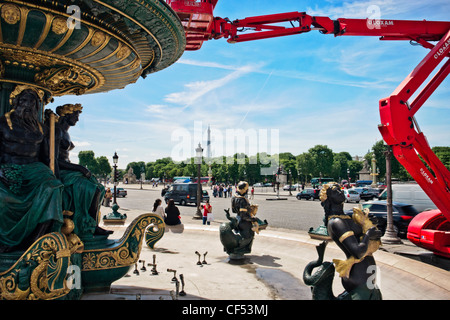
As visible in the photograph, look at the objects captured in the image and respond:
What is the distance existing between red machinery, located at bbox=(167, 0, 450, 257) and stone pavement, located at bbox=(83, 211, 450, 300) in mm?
2016

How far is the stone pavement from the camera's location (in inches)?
211

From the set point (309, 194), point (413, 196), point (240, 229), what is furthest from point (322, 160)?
point (240, 229)

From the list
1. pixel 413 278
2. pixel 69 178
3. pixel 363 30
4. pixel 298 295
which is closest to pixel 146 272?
pixel 69 178

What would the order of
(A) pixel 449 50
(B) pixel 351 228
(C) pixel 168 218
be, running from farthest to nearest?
(C) pixel 168 218, (A) pixel 449 50, (B) pixel 351 228

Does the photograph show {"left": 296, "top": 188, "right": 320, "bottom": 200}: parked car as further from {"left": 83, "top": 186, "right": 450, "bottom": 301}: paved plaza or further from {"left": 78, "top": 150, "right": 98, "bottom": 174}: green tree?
{"left": 78, "top": 150, "right": 98, "bottom": 174}: green tree

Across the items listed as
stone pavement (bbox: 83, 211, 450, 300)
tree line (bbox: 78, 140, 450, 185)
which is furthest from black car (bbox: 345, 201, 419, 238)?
tree line (bbox: 78, 140, 450, 185)

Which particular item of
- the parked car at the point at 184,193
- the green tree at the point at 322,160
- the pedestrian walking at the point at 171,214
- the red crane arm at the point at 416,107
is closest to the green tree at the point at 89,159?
the green tree at the point at 322,160

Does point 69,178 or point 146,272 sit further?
point 146,272

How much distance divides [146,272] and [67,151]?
9.34ft

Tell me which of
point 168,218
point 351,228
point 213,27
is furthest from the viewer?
point 168,218

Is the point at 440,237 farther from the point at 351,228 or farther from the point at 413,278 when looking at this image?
the point at 351,228

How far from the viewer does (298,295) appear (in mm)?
5543

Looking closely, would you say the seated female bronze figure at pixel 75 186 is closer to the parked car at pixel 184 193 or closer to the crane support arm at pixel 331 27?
the crane support arm at pixel 331 27

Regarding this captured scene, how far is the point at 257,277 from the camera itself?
655 centimetres
